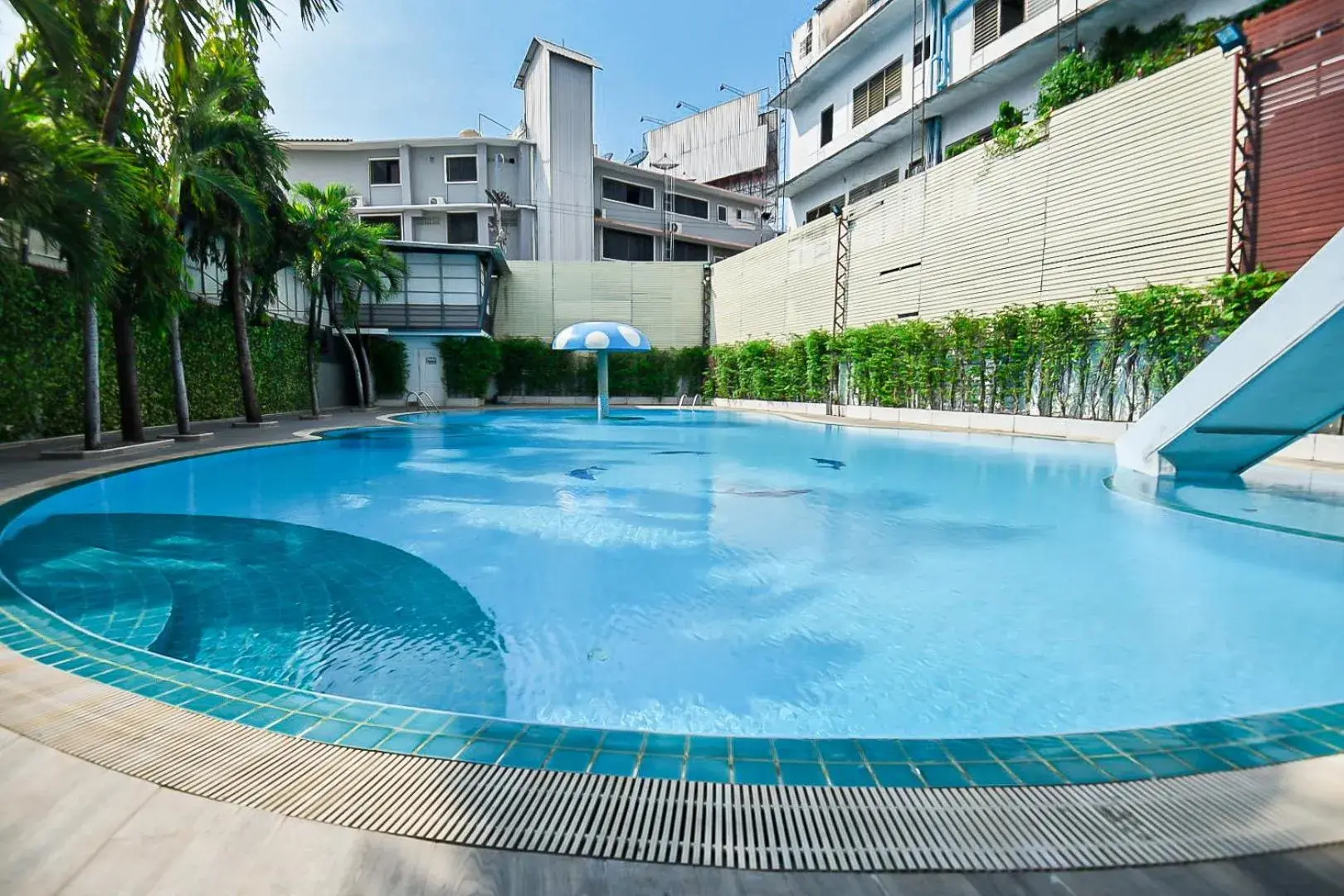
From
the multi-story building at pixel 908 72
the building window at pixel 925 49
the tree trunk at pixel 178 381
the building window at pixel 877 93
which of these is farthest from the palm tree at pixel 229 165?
the building window at pixel 877 93

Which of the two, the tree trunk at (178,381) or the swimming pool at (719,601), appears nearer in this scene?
the swimming pool at (719,601)

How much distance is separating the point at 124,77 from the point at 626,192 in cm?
2544

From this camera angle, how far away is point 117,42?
812 cm

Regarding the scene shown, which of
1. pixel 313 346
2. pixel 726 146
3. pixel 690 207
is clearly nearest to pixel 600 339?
pixel 313 346

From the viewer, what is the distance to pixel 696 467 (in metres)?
9.67

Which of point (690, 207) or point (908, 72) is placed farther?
point (690, 207)

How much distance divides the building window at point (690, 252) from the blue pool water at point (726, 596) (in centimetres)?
2824

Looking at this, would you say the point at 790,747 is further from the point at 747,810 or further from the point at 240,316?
the point at 240,316

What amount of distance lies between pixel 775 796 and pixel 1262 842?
1129mm

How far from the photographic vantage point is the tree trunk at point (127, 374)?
30.2 feet

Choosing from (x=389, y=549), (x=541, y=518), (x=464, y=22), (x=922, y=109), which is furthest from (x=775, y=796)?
(x=922, y=109)

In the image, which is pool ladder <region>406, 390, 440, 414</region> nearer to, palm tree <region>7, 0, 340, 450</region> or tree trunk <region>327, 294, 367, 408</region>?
tree trunk <region>327, 294, 367, 408</region>

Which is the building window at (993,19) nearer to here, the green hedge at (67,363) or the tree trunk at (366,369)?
the green hedge at (67,363)

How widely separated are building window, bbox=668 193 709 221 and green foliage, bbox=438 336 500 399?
46.0 ft
